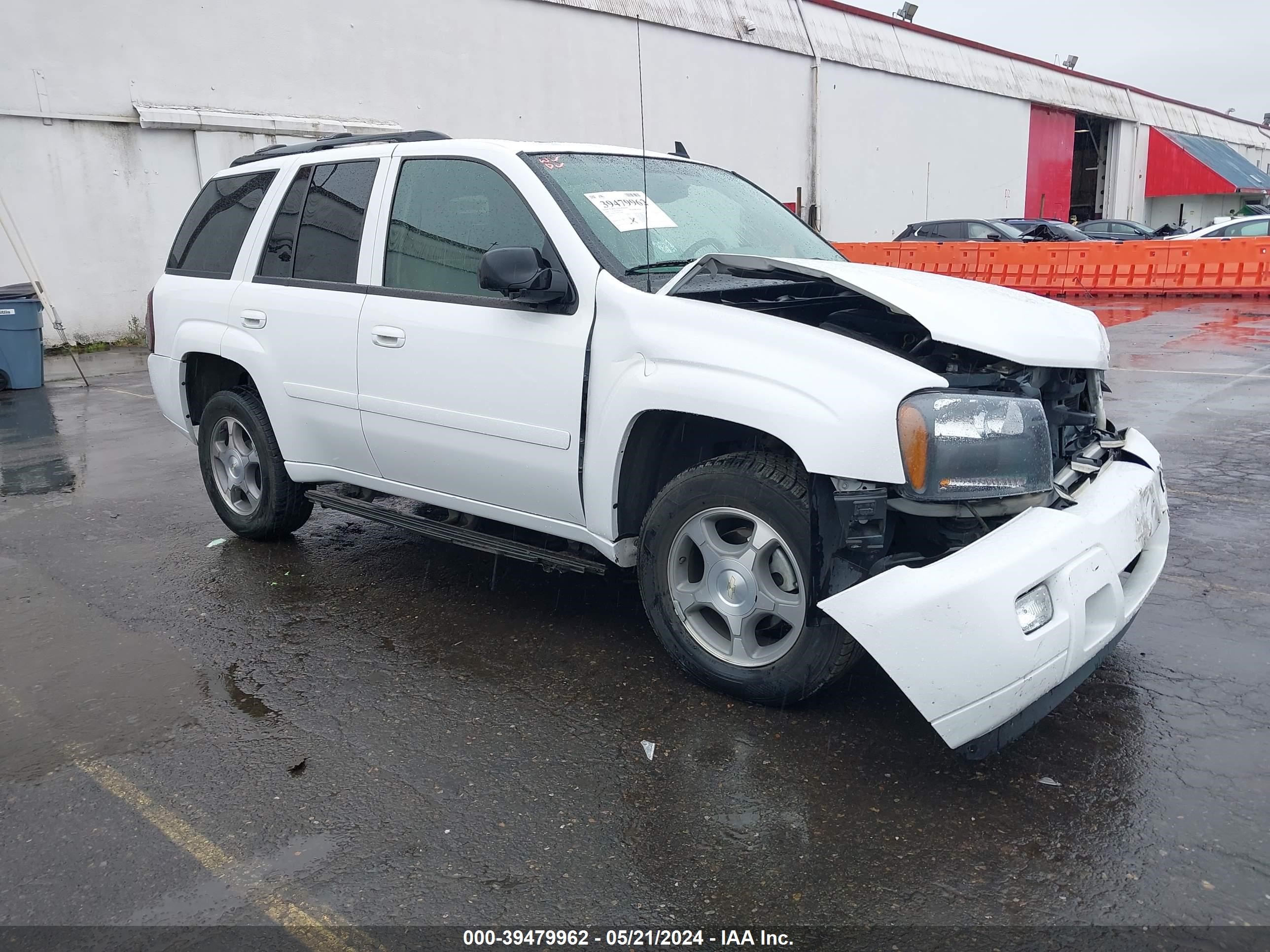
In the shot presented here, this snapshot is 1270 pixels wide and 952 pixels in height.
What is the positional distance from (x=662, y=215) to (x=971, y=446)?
1.72m

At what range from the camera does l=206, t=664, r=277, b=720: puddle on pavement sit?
3691mm

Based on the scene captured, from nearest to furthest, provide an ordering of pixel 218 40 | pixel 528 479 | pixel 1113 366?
pixel 528 479, pixel 1113 366, pixel 218 40

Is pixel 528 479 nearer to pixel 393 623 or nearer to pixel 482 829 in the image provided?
pixel 393 623

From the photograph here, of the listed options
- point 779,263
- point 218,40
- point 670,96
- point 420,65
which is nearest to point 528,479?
point 779,263

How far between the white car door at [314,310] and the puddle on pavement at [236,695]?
113 centimetres

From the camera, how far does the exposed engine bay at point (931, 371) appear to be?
3.14 m

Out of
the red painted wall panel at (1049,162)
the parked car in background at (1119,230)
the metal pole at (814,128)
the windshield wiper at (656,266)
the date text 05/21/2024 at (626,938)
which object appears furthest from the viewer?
the red painted wall panel at (1049,162)

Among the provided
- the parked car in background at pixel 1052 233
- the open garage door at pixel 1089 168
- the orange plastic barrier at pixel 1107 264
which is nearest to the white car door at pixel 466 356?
the orange plastic barrier at pixel 1107 264

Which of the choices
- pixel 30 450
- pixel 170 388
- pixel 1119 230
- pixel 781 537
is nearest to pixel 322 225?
pixel 170 388

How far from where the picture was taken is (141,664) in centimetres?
414

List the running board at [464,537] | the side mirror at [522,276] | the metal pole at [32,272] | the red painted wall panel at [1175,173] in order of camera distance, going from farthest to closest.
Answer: the red painted wall panel at [1175,173] < the metal pole at [32,272] < the running board at [464,537] < the side mirror at [522,276]

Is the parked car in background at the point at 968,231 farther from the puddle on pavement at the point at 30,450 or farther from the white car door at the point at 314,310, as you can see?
the white car door at the point at 314,310

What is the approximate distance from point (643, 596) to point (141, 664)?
2.07 meters

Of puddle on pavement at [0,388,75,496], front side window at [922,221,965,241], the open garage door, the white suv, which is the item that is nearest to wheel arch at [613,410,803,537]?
the white suv
